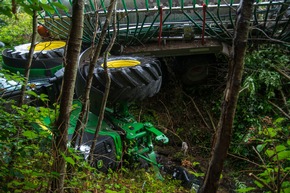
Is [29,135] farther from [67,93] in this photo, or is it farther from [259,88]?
[259,88]

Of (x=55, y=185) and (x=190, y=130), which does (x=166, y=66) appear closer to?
(x=190, y=130)

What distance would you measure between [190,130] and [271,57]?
1521 mm

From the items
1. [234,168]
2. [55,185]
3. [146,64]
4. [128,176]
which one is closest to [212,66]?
[234,168]

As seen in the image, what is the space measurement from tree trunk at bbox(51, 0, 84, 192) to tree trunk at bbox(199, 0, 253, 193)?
84cm

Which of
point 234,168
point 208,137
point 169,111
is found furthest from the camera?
point 169,111

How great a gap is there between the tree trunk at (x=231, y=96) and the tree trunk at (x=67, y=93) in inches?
33.1

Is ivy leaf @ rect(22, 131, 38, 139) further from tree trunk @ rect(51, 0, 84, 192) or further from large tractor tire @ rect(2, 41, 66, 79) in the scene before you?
large tractor tire @ rect(2, 41, 66, 79)

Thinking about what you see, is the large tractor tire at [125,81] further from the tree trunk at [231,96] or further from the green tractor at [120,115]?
the tree trunk at [231,96]

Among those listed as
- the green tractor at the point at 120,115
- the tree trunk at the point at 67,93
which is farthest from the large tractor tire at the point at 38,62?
the tree trunk at the point at 67,93

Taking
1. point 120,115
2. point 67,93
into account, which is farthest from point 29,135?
point 120,115

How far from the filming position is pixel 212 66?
16.7 feet

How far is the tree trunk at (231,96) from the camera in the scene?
1875mm

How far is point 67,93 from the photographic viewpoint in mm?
2041

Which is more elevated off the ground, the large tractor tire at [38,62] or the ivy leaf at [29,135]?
the ivy leaf at [29,135]
